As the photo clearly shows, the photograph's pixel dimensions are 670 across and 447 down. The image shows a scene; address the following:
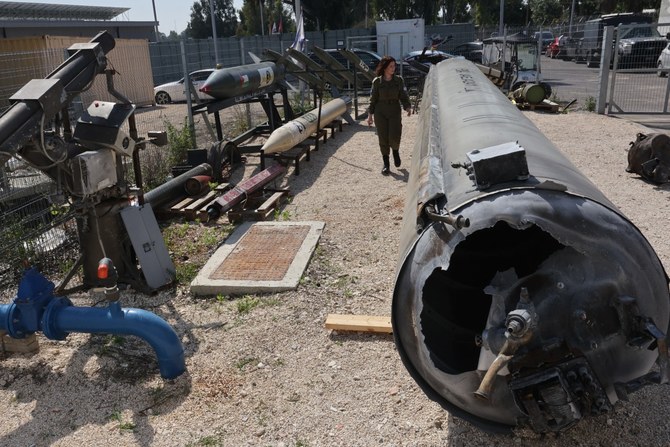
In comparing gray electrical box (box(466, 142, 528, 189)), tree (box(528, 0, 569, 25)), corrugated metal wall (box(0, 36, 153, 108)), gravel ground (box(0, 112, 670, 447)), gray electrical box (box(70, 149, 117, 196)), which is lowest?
gravel ground (box(0, 112, 670, 447))

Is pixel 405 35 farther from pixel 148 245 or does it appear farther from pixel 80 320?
pixel 80 320

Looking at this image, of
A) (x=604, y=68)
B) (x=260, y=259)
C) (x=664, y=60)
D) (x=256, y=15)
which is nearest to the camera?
(x=260, y=259)

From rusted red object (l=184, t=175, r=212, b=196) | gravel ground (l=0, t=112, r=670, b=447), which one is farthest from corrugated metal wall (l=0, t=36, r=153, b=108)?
gravel ground (l=0, t=112, r=670, b=447)

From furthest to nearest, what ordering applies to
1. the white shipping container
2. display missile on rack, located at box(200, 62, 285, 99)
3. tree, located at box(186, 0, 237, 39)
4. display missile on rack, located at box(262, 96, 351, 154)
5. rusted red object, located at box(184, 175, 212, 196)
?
1. tree, located at box(186, 0, 237, 39)
2. the white shipping container
3. display missile on rack, located at box(262, 96, 351, 154)
4. display missile on rack, located at box(200, 62, 285, 99)
5. rusted red object, located at box(184, 175, 212, 196)

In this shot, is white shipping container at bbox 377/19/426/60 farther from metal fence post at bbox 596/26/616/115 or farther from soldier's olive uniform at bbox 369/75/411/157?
soldier's olive uniform at bbox 369/75/411/157

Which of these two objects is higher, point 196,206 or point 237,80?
point 237,80

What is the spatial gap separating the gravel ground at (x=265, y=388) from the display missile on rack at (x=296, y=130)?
338 centimetres

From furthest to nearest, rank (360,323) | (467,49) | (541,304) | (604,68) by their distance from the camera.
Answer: (467,49), (604,68), (360,323), (541,304)

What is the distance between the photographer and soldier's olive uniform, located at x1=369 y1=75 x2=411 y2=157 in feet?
26.9

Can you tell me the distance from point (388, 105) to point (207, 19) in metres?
62.4

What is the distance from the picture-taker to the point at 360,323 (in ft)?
13.5

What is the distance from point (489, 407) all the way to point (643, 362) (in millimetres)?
721

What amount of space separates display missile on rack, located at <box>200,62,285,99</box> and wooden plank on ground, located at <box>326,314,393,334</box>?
5355 mm

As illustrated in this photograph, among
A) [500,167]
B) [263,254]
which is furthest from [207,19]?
[500,167]
